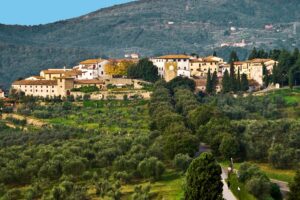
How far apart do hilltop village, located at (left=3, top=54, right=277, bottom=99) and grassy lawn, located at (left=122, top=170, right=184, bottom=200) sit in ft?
135

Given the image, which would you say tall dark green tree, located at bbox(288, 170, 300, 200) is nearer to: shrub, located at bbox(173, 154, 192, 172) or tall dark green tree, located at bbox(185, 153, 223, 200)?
tall dark green tree, located at bbox(185, 153, 223, 200)

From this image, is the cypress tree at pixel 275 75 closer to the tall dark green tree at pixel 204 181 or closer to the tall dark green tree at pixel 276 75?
the tall dark green tree at pixel 276 75

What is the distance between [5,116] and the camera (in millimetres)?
81438

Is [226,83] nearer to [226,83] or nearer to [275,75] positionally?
[226,83]

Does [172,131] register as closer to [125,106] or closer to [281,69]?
[125,106]

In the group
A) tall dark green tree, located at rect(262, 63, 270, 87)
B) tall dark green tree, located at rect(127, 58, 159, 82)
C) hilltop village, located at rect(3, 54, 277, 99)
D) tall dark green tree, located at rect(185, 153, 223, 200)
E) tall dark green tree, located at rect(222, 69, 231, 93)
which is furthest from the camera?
tall dark green tree, located at rect(127, 58, 159, 82)

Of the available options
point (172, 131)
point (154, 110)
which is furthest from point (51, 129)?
point (172, 131)

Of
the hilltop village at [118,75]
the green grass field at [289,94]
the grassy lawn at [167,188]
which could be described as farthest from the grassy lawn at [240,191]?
the hilltop village at [118,75]

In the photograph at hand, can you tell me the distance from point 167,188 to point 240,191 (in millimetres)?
6179

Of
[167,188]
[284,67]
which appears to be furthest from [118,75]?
[167,188]

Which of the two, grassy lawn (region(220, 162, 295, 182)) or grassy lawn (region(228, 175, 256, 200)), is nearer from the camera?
grassy lawn (region(228, 175, 256, 200))

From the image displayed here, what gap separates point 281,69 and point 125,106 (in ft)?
63.5

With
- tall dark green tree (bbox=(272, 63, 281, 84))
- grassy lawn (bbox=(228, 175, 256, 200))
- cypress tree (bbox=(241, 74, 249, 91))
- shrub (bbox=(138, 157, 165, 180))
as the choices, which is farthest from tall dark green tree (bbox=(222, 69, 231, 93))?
grassy lawn (bbox=(228, 175, 256, 200))

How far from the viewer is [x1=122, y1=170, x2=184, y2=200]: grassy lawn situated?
137 ft
